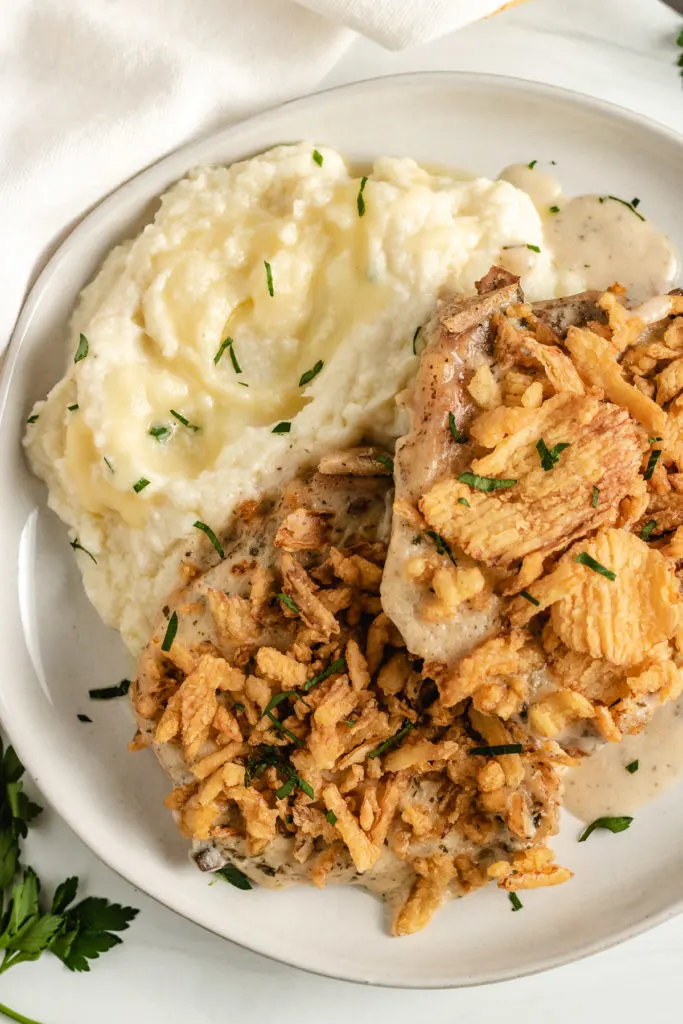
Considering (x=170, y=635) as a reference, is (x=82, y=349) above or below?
above

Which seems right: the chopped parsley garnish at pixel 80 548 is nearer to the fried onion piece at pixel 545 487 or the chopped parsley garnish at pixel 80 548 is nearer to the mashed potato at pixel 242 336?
the mashed potato at pixel 242 336

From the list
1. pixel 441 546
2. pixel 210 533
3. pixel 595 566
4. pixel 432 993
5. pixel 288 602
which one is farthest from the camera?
pixel 432 993

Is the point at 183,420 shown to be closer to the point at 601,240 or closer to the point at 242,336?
the point at 242,336

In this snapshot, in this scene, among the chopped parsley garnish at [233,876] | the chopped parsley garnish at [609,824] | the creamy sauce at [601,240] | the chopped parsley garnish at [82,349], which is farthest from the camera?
the creamy sauce at [601,240]

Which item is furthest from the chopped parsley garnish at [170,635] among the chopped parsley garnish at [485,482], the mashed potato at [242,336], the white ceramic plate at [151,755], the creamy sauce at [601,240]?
the creamy sauce at [601,240]

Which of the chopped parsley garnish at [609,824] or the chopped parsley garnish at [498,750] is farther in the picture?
the chopped parsley garnish at [609,824]

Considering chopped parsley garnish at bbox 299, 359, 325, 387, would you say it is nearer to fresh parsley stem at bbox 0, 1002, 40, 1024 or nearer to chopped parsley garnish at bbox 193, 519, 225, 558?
chopped parsley garnish at bbox 193, 519, 225, 558

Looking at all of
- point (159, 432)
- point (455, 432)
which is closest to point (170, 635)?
point (159, 432)
